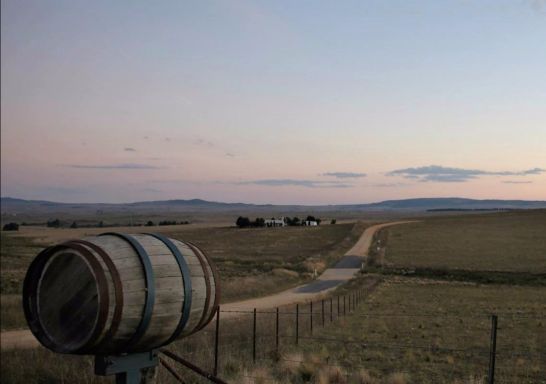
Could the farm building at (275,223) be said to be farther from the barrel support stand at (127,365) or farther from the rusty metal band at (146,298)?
the rusty metal band at (146,298)

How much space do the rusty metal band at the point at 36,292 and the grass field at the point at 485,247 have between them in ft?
70.0

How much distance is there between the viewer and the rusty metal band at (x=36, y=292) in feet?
13.9

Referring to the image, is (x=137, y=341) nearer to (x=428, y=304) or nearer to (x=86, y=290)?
(x=86, y=290)

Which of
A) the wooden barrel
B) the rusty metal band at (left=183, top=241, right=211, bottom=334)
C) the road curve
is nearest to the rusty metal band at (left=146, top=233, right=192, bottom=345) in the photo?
the wooden barrel

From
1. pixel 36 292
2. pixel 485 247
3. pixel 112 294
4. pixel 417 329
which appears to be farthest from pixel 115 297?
pixel 485 247

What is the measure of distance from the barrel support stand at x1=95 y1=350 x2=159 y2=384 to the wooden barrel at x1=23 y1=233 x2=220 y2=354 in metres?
0.16

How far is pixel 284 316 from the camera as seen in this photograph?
62.9 ft

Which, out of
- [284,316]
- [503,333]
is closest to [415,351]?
[503,333]

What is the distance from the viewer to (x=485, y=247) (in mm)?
32500

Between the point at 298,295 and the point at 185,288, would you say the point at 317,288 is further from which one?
the point at 185,288

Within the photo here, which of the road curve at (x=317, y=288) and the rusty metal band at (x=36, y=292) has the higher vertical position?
the rusty metal band at (x=36, y=292)

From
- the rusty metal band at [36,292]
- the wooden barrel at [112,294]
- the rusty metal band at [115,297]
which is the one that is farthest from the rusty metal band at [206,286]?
the rusty metal band at [36,292]

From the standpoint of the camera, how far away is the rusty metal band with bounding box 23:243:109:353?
4.25 m

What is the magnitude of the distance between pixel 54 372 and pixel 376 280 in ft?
103
